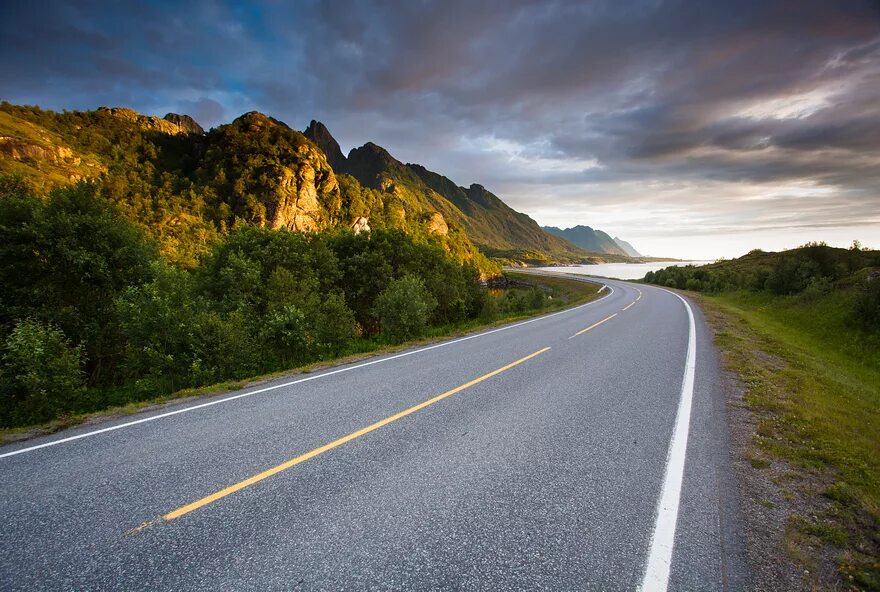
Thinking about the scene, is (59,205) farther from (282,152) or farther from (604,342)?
(282,152)

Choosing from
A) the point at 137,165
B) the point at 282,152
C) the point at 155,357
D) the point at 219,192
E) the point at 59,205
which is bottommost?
the point at 155,357

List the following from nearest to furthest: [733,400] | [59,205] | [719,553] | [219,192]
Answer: [719,553] → [733,400] → [59,205] → [219,192]

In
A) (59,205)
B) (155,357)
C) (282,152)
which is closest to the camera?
(155,357)

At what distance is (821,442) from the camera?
16.0ft

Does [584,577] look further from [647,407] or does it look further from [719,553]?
[647,407]

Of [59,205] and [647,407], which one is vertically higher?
[59,205]

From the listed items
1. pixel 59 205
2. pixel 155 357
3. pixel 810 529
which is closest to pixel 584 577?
pixel 810 529

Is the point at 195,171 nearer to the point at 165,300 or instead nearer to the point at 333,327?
the point at 333,327

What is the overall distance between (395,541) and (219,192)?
12532cm

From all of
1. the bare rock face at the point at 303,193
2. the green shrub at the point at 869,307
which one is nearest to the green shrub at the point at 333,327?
the green shrub at the point at 869,307

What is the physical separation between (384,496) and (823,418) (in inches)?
287

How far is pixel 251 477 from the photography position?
395 cm

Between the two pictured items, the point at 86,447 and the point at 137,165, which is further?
the point at 137,165

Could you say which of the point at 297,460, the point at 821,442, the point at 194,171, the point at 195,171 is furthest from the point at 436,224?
the point at 297,460
